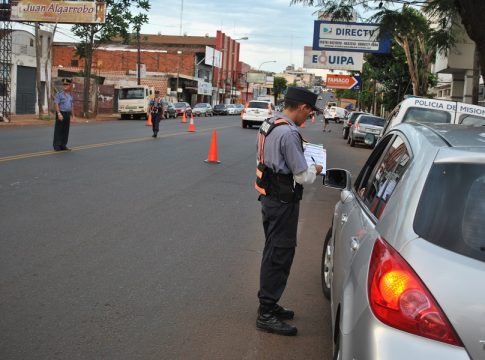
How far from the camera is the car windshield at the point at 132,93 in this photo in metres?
40.8

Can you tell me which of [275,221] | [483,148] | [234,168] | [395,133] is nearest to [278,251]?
[275,221]

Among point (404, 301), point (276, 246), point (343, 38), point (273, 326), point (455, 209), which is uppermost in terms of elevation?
point (343, 38)

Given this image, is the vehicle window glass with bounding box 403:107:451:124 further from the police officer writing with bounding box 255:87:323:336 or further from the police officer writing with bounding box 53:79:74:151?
the police officer writing with bounding box 53:79:74:151

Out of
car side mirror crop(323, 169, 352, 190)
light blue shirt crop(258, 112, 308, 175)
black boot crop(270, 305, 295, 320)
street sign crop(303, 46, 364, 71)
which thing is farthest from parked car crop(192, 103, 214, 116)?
light blue shirt crop(258, 112, 308, 175)

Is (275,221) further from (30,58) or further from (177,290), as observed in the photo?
(30,58)

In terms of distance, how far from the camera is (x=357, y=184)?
470cm

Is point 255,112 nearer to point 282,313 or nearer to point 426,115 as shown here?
point 426,115

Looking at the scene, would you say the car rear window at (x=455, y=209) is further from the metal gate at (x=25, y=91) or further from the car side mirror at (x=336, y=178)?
the metal gate at (x=25, y=91)

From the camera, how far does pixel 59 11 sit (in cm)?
3381

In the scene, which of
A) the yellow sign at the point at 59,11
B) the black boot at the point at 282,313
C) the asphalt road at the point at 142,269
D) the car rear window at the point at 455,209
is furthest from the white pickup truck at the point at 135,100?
the car rear window at the point at 455,209

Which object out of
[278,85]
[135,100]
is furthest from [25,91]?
[278,85]

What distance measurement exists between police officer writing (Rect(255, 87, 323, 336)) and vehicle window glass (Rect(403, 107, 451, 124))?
Result: 7519 millimetres

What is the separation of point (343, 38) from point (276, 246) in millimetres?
23175

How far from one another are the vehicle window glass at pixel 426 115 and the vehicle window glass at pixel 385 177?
752 cm
